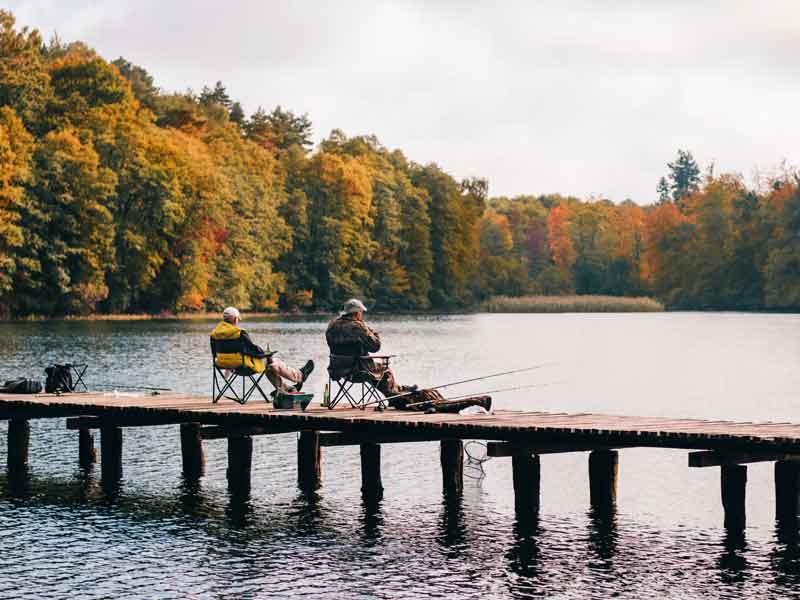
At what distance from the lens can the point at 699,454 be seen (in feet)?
59.2

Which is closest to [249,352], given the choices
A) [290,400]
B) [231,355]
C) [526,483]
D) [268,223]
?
[231,355]

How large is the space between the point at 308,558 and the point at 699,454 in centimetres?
501

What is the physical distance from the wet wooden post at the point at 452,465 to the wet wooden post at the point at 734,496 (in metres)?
4.01

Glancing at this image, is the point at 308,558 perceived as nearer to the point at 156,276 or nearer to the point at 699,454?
the point at 699,454

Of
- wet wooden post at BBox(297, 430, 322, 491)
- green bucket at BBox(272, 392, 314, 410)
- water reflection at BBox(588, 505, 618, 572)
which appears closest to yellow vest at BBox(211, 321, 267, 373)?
green bucket at BBox(272, 392, 314, 410)

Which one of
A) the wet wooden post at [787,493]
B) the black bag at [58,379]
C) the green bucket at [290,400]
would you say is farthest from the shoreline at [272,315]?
the wet wooden post at [787,493]

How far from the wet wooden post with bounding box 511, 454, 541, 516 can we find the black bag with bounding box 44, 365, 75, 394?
826cm

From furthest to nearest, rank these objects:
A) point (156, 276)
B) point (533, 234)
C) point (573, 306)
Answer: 1. point (533, 234)
2. point (573, 306)
3. point (156, 276)

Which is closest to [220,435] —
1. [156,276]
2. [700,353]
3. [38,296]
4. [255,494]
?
[255,494]

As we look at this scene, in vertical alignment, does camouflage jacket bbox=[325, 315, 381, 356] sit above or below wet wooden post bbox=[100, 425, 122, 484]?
above

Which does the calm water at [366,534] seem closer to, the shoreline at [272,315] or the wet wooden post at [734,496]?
the wet wooden post at [734,496]

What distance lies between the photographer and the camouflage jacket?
826 inches

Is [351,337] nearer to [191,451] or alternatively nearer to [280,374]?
[280,374]

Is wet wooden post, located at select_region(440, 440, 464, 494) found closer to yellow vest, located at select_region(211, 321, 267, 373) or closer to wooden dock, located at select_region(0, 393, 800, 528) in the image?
A: wooden dock, located at select_region(0, 393, 800, 528)
